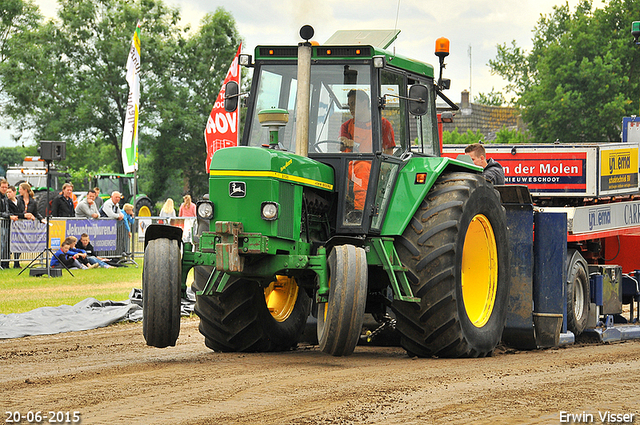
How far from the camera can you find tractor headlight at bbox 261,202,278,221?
688 centimetres

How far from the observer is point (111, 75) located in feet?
154

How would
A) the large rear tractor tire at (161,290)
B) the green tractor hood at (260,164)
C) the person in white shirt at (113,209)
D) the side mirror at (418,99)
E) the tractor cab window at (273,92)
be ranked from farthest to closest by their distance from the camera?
the person in white shirt at (113,209) < the tractor cab window at (273,92) < the side mirror at (418,99) < the green tractor hood at (260,164) < the large rear tractor tire at (161,290)

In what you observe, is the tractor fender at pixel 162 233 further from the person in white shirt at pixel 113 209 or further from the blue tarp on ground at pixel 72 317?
the person in white shirt at pixel 113 209

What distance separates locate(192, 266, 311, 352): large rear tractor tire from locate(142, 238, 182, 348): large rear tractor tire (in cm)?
74

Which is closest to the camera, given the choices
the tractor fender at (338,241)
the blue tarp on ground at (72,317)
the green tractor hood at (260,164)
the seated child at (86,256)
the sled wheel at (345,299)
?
the sled wheel at (345,299)

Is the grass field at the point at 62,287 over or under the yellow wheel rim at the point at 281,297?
under

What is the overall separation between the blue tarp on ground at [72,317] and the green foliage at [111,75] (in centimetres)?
3393

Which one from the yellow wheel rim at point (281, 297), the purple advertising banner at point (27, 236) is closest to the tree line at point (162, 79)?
the purple advertising banner at point (27, 236)

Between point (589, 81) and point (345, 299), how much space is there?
4784cm

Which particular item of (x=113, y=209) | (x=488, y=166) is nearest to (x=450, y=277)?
(x=488, y=166)

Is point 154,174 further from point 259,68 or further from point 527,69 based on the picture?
point 259,68

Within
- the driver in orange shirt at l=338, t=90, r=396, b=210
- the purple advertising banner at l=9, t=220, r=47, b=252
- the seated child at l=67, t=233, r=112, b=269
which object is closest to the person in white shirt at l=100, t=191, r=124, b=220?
the seated child at l=67, t=233, r=112, b=269

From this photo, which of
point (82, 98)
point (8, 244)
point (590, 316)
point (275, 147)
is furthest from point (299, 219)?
point (82, 98)

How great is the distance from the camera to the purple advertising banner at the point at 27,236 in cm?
1853
